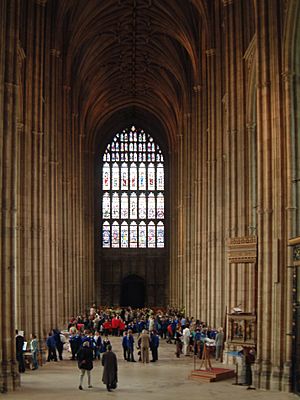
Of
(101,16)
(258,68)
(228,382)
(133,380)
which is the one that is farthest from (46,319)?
(101,16)

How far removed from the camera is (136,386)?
2230 cm

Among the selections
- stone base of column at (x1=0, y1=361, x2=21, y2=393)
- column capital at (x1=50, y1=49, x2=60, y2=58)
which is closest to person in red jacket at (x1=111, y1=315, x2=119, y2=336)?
column capital at (x1=50, y1=49, x2=60, y2=58)

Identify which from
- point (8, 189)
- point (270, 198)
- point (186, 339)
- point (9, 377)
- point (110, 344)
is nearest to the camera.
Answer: point (9, 377)

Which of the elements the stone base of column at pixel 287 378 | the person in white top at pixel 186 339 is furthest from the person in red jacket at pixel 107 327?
the stone base of column at pixel 287 378

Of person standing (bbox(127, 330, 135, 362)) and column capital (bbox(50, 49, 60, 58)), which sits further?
column capital (bbox(50, 49, 60, 58))

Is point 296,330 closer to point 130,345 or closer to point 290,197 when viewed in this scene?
point 290,197

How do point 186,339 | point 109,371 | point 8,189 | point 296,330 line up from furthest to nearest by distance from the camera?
1. point 186,339
2. point 8,189
3. point 109,371
4. point 296,330

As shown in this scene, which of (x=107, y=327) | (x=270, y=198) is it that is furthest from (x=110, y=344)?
(x=107, y=327)

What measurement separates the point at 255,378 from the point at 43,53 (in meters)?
20.1

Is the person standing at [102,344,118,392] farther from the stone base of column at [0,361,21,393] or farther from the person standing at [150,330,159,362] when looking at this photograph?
the person standing at [150,330,159,362]

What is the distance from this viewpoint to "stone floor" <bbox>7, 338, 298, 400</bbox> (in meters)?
20.0

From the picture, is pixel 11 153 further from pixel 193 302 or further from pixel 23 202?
pixel 193 302

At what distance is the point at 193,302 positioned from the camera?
47.5m

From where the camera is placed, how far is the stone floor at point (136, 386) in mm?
20000
